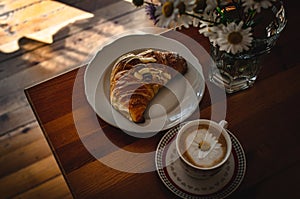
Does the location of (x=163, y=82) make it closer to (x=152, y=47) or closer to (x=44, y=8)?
(x=152, y=47)

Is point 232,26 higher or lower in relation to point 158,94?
higher

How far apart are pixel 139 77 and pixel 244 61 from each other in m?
0.23

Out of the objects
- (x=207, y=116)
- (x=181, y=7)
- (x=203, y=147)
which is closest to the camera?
(x=181, y=7)

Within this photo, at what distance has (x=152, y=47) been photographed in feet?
3.45

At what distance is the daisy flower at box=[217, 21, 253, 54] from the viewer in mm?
743

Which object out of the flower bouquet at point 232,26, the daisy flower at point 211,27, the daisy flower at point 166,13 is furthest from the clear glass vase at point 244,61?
the daisy flower at point 166,13

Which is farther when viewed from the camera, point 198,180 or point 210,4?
point 198,180

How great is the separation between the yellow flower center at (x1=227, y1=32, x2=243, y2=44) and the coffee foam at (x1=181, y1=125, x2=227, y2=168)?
0.20 metres

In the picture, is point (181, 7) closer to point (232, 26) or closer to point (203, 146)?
point (232, 26)

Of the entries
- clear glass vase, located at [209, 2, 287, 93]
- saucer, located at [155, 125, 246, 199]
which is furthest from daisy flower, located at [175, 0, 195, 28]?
saucer, located at [155, 125, 246, 199]

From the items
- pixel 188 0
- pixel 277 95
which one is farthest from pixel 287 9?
pixel 188 0

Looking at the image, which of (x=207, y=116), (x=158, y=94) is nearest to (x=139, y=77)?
(x=158, y=94)

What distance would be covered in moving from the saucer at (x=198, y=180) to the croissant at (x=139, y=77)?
0.33ft

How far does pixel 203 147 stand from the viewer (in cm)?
86
